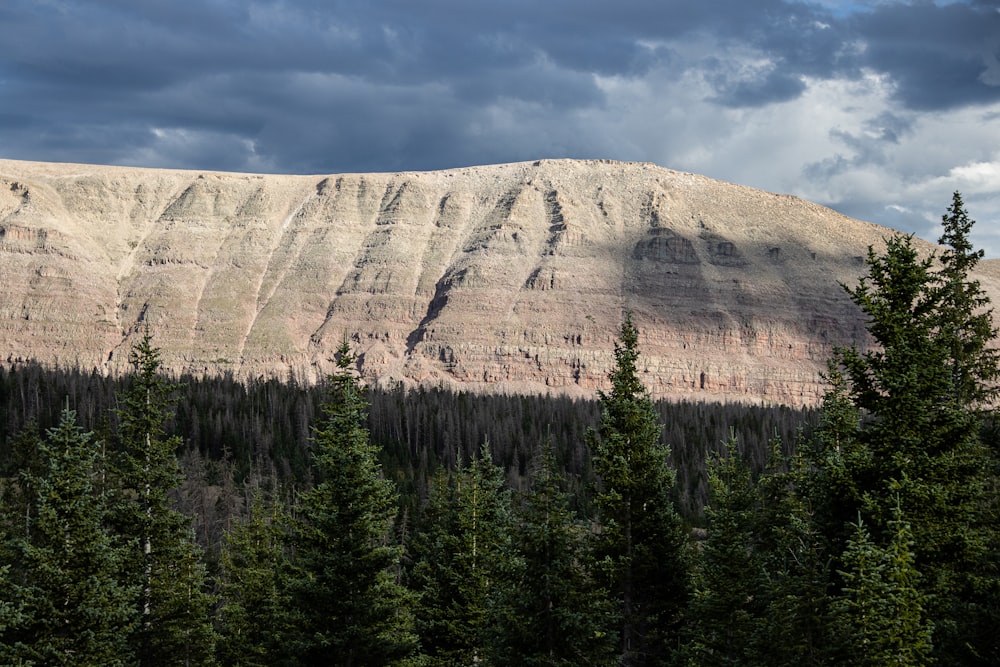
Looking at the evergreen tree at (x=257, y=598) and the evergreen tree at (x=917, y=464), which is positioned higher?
the evergreen tree at (x=917, y=464)

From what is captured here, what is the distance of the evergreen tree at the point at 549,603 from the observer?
84.4 feet

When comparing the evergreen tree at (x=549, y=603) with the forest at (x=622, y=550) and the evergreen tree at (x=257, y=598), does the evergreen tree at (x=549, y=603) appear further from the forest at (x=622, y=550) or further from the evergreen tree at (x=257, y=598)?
the evergreen tree at (x=257, y=598)

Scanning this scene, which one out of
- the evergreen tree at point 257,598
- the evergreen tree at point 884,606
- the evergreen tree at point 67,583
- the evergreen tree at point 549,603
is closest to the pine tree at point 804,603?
the evergreen tree at point 884,606

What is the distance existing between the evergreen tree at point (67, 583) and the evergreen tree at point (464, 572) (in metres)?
11.5

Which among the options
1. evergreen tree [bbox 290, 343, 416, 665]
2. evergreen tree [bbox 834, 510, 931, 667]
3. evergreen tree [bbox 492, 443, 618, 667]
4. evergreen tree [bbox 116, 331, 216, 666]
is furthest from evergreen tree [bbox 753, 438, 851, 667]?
evergreen tree [bbox 116, 331, 216, 666]

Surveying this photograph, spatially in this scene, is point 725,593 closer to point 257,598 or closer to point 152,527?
point 152,527

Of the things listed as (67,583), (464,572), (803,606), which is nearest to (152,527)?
(67,583)

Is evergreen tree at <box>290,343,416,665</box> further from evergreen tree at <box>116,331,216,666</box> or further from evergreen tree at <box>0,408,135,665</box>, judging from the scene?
evergreen tree at <box>116,331,216,666</box>

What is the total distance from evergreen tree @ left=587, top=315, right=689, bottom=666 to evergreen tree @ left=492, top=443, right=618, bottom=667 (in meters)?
2.63

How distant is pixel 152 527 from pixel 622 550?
14.9 metres

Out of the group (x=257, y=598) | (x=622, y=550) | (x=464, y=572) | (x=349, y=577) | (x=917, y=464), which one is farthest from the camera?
(x=257, y=598)

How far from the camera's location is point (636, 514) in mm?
29688

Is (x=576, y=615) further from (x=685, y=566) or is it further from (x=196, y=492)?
(x=196, y=492)

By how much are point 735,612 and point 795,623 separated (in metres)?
5.24
